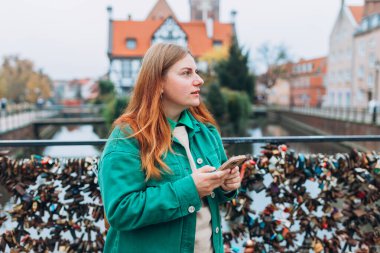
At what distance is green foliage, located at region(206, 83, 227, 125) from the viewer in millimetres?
25062

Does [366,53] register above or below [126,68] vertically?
above

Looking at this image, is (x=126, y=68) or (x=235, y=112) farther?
(x=126, y=68)

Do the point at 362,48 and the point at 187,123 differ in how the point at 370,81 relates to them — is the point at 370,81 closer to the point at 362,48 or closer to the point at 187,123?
the point at 362,48

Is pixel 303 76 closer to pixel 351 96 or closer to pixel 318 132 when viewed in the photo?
pixel 351 96

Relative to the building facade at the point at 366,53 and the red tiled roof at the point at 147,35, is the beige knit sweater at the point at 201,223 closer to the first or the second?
the building facade at the point at 366,53

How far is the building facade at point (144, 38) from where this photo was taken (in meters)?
45.0

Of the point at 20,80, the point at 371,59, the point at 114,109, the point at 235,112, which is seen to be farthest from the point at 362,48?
the point at 20,80

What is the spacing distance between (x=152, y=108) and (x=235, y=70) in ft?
116

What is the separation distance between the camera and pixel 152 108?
1569 mm

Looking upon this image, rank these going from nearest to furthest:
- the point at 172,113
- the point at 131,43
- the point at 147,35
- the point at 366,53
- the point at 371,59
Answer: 1. the point at 172,113
2. the point at 371,59
3. the point at 366,53
4. the point at 131,43
5. the point at 147,35

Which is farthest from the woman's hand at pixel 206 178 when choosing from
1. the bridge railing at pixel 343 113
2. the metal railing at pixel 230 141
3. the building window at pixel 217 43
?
the building window at pixel 217 43

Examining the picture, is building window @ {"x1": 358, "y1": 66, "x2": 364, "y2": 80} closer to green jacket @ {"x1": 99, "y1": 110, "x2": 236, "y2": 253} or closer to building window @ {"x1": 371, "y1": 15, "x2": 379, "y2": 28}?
building window @ {"x1": 371, "y1": 15, "x2": 379, "y2": 28}

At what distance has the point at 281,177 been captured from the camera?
2836 millimetres

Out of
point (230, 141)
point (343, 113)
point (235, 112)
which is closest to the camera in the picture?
point (230, 141)
